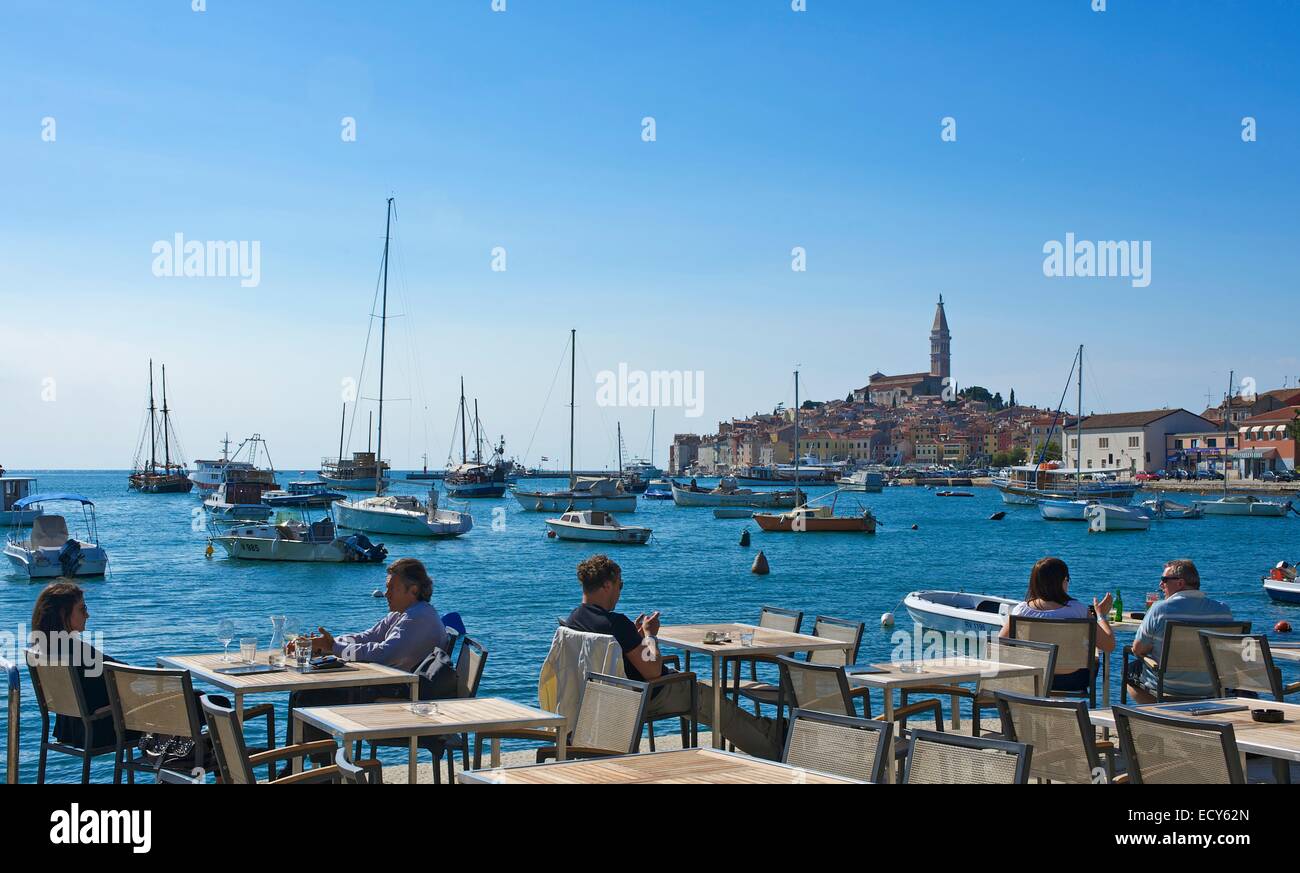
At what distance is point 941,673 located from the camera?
21.4ft

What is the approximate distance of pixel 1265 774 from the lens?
534 centimetres

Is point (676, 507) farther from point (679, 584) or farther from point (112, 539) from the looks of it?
point (679, 584)

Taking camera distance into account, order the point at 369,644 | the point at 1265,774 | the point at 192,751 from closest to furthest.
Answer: the point at 1265,774 < the point at 192,751 < the point at 369,644

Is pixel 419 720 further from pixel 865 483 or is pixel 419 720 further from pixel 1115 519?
pixel 865 483

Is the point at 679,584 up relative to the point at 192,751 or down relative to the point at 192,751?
down

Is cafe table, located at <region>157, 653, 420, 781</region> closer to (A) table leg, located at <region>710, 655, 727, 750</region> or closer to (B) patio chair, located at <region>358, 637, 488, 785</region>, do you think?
(B) patio chair, located at <region>358, 637, 488, 785</region>

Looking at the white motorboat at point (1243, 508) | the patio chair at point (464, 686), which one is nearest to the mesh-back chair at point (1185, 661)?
the patio chair at point (464, 686)

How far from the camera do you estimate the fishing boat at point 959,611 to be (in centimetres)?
1867

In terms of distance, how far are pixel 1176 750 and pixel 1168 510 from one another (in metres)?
86.6

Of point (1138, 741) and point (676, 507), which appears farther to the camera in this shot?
point (676, 507)

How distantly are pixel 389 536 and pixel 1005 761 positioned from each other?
2193 inches

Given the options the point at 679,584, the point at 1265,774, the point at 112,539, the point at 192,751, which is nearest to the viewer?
the point at 1265,774

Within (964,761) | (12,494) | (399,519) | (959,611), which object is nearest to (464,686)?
(964,761)
